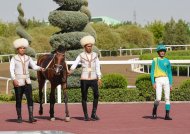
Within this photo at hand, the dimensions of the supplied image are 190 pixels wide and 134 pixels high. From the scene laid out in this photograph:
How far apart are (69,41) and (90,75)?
608 centimetres

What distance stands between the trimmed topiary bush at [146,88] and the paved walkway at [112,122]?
148 centimetres

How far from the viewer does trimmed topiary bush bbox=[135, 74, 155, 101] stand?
14953 mm

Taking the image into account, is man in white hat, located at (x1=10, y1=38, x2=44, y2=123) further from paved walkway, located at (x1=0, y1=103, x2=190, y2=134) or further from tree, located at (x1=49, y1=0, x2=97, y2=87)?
tree, located at (x1=49, y1=0, x2=97, y2=87)

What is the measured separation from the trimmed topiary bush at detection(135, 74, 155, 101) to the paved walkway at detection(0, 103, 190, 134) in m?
1.48

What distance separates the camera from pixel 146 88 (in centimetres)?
1497

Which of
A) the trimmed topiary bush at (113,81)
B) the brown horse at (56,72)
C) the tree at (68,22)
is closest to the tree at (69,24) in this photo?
the tree at (68,22)

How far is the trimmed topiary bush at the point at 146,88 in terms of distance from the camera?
49.1 feet

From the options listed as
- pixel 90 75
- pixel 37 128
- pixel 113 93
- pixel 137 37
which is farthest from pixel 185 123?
pixel 137 37

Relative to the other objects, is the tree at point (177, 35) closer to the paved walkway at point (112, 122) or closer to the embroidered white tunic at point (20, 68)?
the paved walkway at point (112, 122)

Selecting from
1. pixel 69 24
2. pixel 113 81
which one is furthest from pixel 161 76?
pixel 69 24

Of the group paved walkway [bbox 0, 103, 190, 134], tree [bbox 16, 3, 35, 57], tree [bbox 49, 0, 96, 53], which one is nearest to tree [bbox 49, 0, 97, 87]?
tree [bbox 49, 0, 96, 53]

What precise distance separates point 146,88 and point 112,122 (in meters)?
4.92

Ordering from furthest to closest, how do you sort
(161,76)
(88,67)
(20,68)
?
1. (161,76)
2. (88,67)
3. (20,68)

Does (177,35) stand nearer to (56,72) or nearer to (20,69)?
(56,72)
